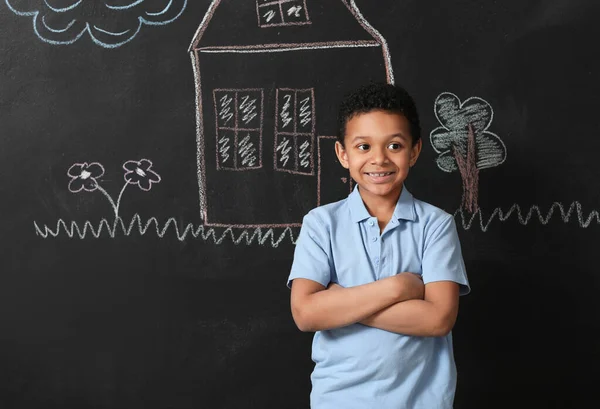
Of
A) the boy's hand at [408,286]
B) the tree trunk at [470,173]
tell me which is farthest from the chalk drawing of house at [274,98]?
the boy's hand at [408,286]

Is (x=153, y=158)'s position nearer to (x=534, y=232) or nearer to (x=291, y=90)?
(x=291, y=90)

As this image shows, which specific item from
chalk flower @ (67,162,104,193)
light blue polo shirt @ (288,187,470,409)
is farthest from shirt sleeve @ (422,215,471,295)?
chalk flower @ (67,162,104,193)

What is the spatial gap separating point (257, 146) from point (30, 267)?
2.92 ft

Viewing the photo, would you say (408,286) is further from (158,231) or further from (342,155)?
(158,231)

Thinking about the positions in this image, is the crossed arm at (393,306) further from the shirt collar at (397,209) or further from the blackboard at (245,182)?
the blackboard at (245,182)

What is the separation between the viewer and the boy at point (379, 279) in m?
1.42

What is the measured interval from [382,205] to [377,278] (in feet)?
0.60

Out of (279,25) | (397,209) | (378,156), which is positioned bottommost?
(397,209)

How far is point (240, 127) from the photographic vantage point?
2.21m

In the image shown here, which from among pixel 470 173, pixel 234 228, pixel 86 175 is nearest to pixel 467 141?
pixel 470 173

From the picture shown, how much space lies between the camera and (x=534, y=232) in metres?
2.09

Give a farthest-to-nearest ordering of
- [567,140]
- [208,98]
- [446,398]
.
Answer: [208,98] → [567,140] → [446,398]

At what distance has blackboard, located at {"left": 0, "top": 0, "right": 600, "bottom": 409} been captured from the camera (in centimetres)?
209

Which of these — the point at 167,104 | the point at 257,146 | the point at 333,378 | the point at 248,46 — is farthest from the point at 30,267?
the point at 333,378
